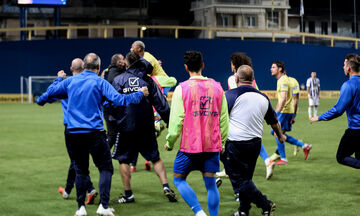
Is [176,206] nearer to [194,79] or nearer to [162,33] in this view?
[194,79]

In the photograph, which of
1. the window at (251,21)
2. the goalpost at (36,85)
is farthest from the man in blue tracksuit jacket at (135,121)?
the window at (251,21)

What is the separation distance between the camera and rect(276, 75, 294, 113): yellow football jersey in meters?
11.8

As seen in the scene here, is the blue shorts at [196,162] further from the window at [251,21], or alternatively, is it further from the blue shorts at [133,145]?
the window at [251,21]

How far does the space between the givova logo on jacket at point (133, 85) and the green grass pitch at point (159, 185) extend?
172 centimetres

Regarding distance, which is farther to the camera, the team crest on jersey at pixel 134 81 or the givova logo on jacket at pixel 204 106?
the team crest on jersey at pixel 134 81

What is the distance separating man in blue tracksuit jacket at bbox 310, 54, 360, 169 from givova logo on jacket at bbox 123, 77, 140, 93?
2824mm

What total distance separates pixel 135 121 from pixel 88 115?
1.41 metres

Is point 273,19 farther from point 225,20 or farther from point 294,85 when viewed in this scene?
point 294,85

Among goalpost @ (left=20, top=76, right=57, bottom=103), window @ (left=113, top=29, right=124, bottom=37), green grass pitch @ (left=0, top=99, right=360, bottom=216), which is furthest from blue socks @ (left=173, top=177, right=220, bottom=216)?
window @ (left=113, top=29, right=124, bottom=37)

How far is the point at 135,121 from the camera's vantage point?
8562 mm

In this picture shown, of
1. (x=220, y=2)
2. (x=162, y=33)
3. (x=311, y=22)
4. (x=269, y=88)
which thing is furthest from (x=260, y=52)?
(x=311, y=22)

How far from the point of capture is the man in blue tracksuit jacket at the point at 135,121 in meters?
8.46

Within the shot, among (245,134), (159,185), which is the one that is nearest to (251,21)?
(159,185)

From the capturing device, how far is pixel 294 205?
27.4ft
